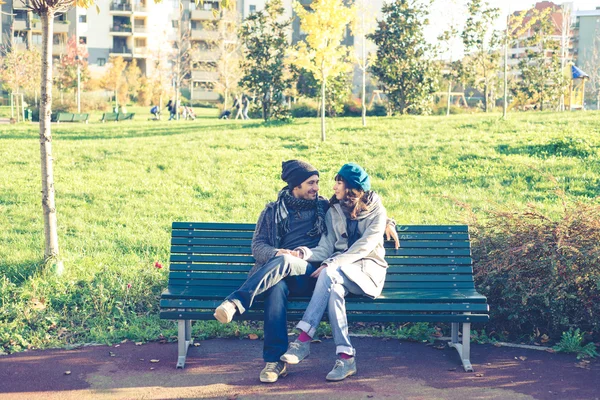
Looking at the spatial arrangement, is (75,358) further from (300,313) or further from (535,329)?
(535,329)

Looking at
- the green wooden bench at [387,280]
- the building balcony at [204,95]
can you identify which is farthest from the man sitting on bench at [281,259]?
the building balcony at [204,95]

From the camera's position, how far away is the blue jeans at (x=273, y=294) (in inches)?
197

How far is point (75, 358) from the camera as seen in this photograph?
5477 mm

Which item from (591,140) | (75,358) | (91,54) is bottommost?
(75,358)

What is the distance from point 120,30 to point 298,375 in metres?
69.7

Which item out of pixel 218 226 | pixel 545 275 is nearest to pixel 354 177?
pixel 218 226

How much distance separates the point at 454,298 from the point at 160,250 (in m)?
3.91

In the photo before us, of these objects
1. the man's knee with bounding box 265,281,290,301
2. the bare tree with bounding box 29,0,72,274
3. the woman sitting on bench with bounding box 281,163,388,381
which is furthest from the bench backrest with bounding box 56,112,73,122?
the man's knee with bounding box 265,281,290,301

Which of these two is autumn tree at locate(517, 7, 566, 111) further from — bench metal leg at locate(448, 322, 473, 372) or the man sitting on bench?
bench metal leg at locate(448, 322, 473, 372)

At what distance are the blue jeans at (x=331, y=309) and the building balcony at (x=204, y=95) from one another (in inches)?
2418

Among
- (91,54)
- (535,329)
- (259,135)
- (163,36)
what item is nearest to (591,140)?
(259,135)

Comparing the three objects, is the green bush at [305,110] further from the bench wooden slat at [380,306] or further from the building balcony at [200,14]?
the building balcony at [200,14]

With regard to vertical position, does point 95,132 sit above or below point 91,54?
below

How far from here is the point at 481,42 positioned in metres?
26.5
